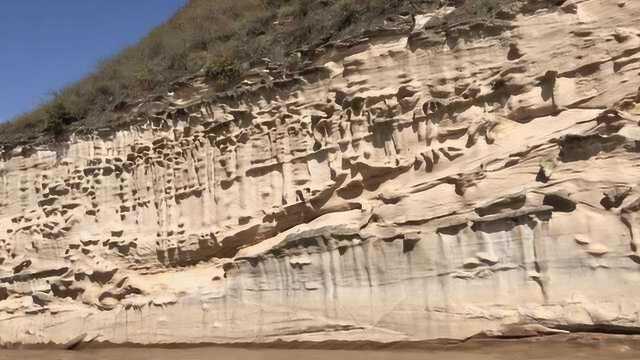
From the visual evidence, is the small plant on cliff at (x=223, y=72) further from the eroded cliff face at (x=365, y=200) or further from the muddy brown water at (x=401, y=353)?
the muddy brown water at (x=401, y=353)

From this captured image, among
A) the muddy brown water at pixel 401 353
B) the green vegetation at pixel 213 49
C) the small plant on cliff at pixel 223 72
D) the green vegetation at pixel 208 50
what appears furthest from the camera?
the small plant on cliff at pixel 223 72

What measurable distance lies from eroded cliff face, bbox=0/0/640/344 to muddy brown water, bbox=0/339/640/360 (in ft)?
0.82

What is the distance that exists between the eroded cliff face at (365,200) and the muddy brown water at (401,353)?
25 cm

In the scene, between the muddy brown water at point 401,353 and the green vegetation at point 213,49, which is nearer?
the muddy brown water at point 401,353

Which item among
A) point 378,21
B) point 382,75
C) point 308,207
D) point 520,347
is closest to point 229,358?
point 308,207

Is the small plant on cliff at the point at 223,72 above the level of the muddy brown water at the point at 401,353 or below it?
above

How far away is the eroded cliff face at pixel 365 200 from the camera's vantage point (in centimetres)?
786

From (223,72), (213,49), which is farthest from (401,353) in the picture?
(213,49)

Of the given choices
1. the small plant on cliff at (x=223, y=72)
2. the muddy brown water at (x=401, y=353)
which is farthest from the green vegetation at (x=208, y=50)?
the muddy brown water at (x=401, y=353)

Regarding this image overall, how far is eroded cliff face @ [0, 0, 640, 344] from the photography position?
786 centimetres

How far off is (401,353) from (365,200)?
2.68 meters

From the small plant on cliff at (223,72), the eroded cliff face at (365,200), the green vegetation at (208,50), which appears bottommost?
the eroded cliff face at (365,200)

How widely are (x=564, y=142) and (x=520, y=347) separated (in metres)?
2.71

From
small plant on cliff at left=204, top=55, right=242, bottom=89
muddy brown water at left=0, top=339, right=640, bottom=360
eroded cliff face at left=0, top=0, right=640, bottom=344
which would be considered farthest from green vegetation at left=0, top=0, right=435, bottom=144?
muddy brown water at left=0, top=339, right=640, bottom=360
